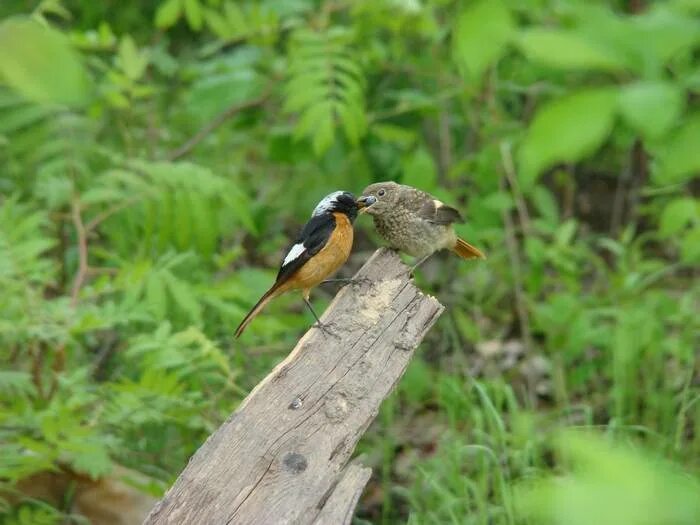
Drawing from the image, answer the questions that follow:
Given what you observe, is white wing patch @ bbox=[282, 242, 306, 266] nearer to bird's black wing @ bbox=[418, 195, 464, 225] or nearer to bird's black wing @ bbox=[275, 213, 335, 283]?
bird's black wing @ bbox=[275, 213, 335, 283]

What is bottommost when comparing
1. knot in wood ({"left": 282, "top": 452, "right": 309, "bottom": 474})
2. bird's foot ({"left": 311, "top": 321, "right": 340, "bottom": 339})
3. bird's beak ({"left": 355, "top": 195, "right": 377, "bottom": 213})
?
knot in wood ({"left": 282, "top": 452, "right": 309, "bottom": 474})

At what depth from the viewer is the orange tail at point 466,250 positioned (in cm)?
502

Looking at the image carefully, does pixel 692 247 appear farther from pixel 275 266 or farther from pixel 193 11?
pixel 275 266

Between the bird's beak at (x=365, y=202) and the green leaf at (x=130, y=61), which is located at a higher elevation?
the green leaf at (x=130, y=61)

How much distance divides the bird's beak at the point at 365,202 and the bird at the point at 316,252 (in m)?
0.14

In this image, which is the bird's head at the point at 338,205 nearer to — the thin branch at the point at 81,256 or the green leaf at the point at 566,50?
the thin branch at the point at 81,256

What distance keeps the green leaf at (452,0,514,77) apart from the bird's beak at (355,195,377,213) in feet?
9.45

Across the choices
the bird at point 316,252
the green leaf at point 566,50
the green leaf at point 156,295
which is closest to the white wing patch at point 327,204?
the bird at point 316,252

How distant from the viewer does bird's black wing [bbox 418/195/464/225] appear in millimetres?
4734

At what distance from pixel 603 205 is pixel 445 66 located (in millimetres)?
2557

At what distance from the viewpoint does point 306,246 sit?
4316 millimetres

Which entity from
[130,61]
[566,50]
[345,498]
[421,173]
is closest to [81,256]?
[130,61]

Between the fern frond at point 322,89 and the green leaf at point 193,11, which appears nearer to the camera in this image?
the fern frond at point 322,89

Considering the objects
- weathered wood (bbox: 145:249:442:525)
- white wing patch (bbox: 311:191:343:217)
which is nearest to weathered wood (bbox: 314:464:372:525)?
weathered wood (bbox: 145:249:442:525)
